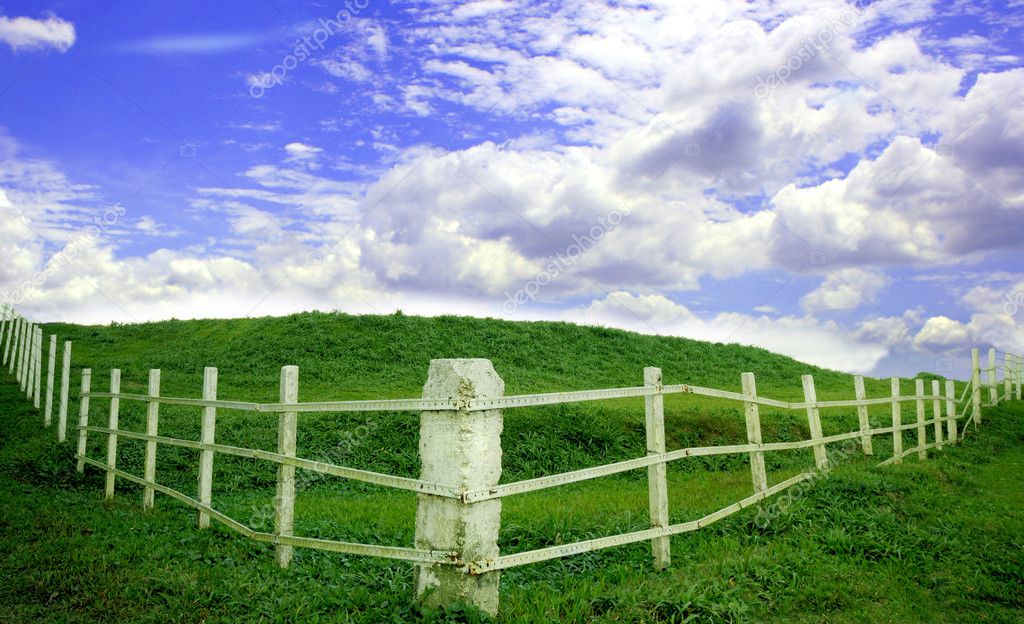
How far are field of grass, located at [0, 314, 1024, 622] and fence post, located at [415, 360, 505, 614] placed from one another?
209 mm

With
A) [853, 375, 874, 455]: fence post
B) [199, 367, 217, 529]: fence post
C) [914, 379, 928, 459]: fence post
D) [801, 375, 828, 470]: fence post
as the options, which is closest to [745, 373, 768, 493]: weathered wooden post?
[801, 375, 828, 470]: fence post

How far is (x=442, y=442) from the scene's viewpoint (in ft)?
16.4

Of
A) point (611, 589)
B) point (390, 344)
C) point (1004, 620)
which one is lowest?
point (1004, 620)

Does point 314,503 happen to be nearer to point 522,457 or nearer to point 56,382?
point 522,457

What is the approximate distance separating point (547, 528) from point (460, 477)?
3.16 metres

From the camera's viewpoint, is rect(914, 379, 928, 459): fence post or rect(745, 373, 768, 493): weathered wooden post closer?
rect(745, 373, 768, 493): weathered wooden post

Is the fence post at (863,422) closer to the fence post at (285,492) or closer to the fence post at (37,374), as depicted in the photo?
the fence post at (285,492)

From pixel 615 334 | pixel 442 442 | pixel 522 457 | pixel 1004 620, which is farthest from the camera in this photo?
pixel 615 334

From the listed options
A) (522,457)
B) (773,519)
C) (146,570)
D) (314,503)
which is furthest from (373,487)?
(773,519)

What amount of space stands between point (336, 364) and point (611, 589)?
55.6ft

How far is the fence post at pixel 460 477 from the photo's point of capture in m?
4.92

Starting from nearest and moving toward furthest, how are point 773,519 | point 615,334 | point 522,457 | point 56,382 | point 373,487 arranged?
1. point 773,519
2. point 373,487
3. point 522,457
4. point 56,382
5. point 615,334

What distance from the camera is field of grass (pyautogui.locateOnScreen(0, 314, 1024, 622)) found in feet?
19.5

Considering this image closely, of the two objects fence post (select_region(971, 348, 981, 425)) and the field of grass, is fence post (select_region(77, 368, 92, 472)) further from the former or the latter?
fence post (select_region(971, 348, 981, 425))
